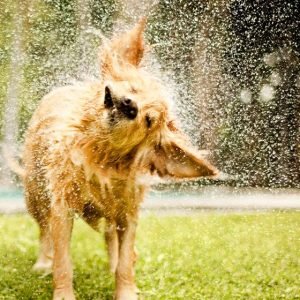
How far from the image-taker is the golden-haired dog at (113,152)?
10.7ft

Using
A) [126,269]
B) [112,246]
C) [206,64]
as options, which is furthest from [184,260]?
[206,64]

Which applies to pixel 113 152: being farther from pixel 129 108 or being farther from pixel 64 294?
pixel 64 294

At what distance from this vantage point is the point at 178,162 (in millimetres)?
3541

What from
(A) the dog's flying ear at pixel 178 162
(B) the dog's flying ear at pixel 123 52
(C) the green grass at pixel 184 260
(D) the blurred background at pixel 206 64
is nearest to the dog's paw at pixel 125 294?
(C) the green grass at pixel 184 260

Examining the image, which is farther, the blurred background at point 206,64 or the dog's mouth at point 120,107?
the blurred background at point 206,64

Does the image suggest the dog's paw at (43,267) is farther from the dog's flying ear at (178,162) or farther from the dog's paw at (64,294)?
the dog's flying ear at (178,162)

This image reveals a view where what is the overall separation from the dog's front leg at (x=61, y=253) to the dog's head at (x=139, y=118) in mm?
440

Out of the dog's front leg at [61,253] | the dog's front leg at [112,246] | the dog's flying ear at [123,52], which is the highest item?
the dog's flying ear at [123,52]

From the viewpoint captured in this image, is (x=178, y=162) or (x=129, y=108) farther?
(x=178, y=162)

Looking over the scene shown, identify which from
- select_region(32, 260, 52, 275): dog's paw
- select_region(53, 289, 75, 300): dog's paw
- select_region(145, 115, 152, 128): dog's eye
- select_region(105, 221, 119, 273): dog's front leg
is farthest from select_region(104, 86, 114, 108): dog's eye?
select_region(32, 260, 52, 275): dog's paw

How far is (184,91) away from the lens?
30.1ft

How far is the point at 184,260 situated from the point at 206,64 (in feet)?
15.8

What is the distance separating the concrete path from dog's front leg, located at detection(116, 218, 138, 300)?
3.59 meters

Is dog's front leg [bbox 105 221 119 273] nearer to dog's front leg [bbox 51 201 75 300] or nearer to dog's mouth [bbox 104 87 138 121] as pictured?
dog's front leg [bbox 51 201 75 300]
